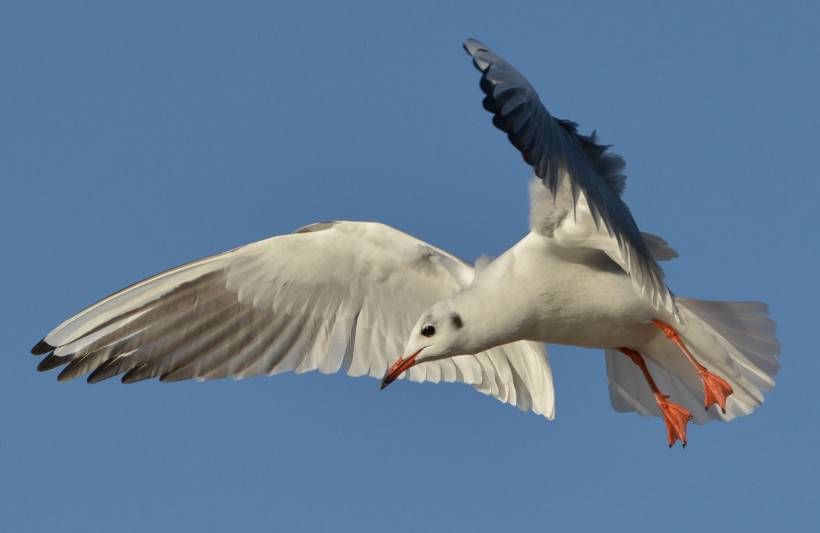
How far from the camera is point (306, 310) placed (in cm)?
796

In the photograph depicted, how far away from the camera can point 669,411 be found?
7.59 m

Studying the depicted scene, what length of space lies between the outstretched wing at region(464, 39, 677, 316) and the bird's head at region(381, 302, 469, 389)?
58 cm

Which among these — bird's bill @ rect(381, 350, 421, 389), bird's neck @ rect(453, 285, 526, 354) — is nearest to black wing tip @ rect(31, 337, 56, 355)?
bird's bill @ rect(381, 350, 421, 389)

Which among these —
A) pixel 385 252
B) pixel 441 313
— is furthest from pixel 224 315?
pixel 441 313

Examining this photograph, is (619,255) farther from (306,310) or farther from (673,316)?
(306,310)

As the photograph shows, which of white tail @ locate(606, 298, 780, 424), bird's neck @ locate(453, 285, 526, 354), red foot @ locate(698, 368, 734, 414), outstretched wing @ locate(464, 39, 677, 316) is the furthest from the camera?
white tail @ locate(606, 298, 780, 424)

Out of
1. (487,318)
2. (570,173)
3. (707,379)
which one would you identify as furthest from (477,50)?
(707,379)

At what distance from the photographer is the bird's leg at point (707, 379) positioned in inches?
285

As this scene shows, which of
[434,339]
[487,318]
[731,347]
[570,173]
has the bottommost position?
[731,347]

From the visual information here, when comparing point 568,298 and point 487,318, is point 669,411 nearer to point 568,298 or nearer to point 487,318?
point 568,298

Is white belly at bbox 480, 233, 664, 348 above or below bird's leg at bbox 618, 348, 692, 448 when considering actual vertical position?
above

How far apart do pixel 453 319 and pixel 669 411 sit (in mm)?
1300

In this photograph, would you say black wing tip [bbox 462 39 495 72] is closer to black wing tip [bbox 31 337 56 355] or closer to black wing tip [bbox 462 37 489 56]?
black wing tip [bbox 462 37 489 56]

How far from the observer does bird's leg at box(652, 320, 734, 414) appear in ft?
23.7
